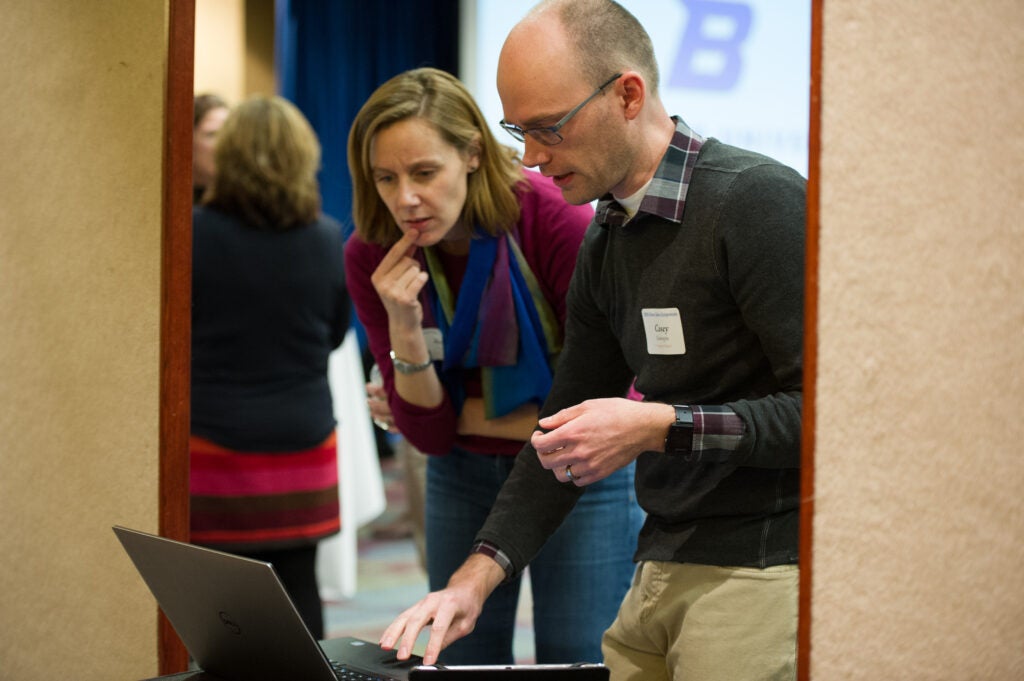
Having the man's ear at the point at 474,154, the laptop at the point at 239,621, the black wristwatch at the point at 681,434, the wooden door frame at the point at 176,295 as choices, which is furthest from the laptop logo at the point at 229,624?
the man's ear at the point at 474,154

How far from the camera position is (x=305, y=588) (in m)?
2.50

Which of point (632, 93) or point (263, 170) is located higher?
point (632, 93)

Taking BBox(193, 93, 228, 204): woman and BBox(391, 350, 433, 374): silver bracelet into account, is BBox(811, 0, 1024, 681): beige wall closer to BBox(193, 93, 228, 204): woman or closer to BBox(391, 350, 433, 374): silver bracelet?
BBox(391, 350, 433, 374): silver bracelet

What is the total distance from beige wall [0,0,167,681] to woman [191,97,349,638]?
88cm

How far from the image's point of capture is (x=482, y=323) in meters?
1.79

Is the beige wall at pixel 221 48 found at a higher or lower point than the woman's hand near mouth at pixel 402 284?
higher

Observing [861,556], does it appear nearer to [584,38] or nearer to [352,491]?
[584,38]

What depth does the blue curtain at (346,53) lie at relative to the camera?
18.7 ft

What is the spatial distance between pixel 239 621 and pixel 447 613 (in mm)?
262

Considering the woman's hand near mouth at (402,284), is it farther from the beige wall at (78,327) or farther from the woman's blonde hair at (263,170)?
the woman's blonde hair at (263,170)

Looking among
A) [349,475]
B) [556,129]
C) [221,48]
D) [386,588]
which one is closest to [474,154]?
[556,129]

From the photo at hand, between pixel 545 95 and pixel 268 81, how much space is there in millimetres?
4172

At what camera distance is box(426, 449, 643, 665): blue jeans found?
1.79m

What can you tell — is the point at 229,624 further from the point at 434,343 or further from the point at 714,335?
the point at 434,343
